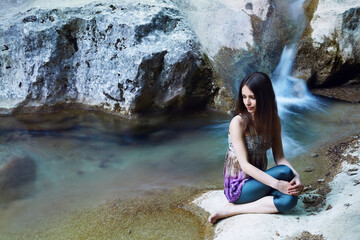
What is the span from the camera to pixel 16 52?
Answer: 586 cm

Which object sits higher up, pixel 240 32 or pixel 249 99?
pixel 240 32

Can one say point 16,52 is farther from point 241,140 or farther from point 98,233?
point 241,140

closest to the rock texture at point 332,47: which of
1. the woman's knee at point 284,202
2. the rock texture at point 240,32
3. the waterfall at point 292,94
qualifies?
the waterfall at point 292,94

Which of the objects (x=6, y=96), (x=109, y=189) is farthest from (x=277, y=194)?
(x=6, y=96)

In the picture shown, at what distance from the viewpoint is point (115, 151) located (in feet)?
15.0

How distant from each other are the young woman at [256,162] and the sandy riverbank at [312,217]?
10 centimetres

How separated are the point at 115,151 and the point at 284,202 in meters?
2.67

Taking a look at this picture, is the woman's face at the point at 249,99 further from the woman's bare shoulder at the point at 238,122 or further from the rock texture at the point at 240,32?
the rock texture at the point at 240,32

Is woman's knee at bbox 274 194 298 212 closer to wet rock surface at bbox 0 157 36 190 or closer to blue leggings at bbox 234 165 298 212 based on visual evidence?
blue leggings at bbox 234 165 298 212

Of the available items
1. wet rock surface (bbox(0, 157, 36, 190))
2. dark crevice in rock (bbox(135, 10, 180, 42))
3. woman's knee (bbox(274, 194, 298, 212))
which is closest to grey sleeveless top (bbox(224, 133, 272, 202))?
woman's knee (bbox(274, 194, 298, 212))

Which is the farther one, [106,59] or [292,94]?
[292,94]

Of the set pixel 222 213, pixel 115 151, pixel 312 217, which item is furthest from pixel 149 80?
pixel 312 217

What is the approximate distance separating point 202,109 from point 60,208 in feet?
10.1

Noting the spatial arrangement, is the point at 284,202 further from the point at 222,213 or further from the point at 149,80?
the point at 149,80
